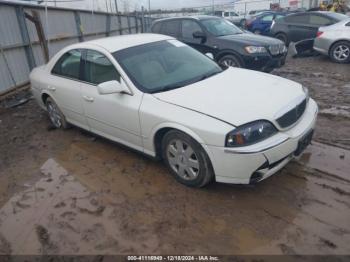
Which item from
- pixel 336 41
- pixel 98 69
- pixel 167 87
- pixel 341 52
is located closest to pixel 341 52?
pixel 341 52

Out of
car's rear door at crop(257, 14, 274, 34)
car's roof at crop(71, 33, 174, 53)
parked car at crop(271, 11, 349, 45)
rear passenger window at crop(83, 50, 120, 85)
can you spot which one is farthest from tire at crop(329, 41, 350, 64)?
car's rear door at crop(257, 14, 274, 34)

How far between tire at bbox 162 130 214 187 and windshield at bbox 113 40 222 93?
666 millimetres

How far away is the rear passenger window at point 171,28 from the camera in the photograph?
8.95 meters

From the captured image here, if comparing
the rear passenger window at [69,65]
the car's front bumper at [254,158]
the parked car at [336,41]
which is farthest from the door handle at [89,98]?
the parked car at [336,41]

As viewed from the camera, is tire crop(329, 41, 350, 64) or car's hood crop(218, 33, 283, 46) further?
tire crop(329, 41, 350, 64)

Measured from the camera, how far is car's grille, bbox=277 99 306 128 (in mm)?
3215

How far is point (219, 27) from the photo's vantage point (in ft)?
28.0

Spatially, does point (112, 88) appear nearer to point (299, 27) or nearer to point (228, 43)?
point (228, 43)

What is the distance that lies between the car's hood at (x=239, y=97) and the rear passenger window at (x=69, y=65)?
5.69 ft

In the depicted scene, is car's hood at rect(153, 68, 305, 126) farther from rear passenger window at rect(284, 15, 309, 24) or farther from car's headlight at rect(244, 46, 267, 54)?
rear passenger window at rect(284, 15, 309, 24)

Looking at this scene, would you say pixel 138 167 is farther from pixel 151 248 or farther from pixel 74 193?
pixel 151 248

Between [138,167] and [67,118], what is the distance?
181 centimetres

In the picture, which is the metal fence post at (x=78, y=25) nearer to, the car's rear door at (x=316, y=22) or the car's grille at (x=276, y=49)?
the car's grille at (x=276, y=49)

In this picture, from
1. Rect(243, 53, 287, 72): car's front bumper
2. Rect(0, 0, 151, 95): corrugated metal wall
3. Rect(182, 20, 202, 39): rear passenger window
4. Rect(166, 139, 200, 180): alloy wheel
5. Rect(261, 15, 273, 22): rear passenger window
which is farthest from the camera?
Rect(261, 15, 273, 22): rear passenger window
